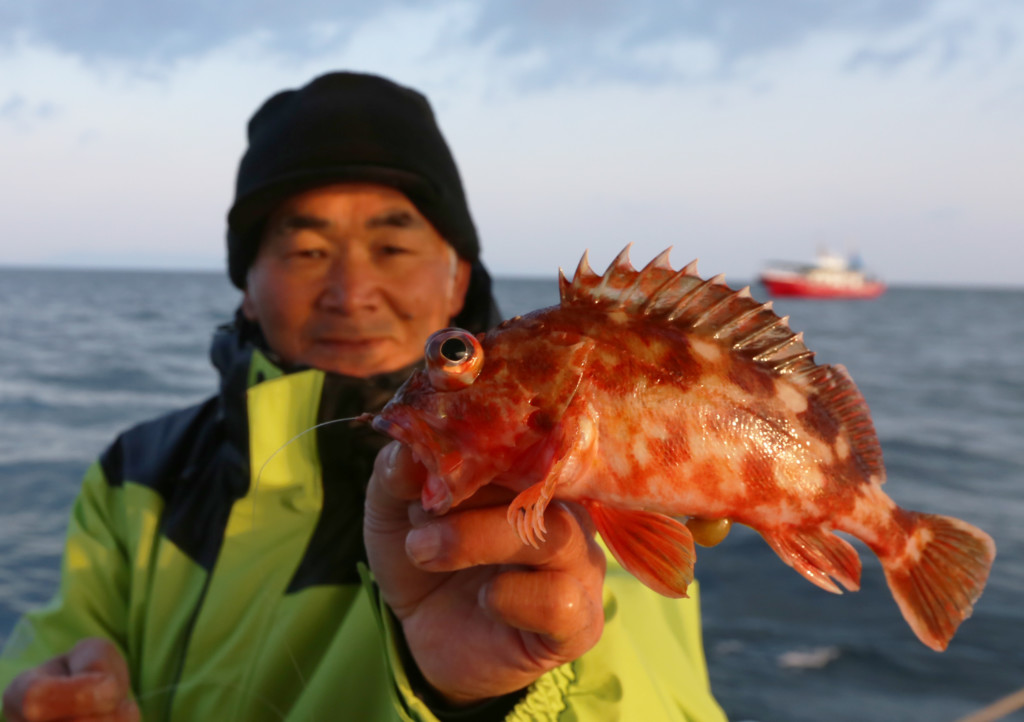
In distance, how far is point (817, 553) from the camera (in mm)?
1676

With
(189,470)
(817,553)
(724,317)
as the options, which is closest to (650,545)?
Result: (817,553)

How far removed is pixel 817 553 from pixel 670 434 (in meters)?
0.48

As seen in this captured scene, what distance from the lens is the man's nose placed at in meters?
2.82

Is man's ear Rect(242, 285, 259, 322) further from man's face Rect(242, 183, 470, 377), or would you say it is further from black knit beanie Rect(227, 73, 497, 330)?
man's face Rect(242, 183, 470, 377)

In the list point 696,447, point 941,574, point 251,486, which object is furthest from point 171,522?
point 941,574

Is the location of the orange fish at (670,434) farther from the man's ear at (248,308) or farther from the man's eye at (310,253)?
the man's ear at (248,308)

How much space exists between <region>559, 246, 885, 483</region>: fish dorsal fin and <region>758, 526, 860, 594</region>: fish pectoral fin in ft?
0.64

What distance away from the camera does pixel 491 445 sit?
4.92 ft

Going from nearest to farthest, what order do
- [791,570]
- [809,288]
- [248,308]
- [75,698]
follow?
[75,698] → [248,308] → [791,570] → [809,288]

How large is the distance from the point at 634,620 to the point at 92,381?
50.2 ft

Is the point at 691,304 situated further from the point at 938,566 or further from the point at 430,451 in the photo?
the point at 938,566

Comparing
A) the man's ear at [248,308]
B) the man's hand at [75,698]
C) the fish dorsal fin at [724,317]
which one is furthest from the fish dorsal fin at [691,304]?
the man's ear at [248,308]

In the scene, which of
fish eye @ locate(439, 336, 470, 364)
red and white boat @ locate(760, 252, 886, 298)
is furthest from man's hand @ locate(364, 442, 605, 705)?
red and white boat @ locate(760, 252, 886, 298)

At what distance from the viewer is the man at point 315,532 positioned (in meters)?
1.82
